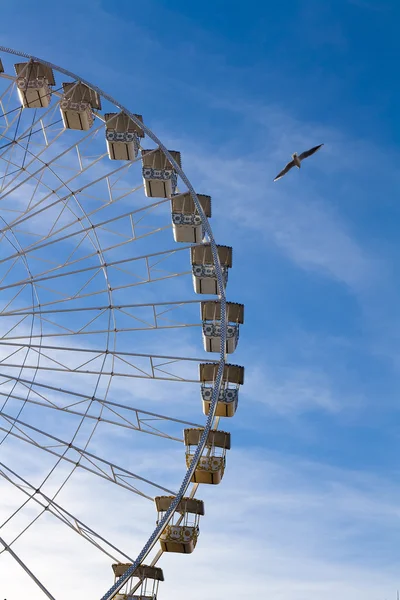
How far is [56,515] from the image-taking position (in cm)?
2767

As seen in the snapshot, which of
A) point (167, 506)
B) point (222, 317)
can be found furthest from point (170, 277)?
point (167, 506)

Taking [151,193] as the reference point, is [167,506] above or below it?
below

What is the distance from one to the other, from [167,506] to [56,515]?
3.15 m

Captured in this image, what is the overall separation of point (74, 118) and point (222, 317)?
935cm

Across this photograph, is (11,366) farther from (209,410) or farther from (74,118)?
(74,118)

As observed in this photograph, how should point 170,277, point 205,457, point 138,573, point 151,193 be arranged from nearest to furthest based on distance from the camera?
point 138,573 → point 205,457 → point 170,277 → point 151,193

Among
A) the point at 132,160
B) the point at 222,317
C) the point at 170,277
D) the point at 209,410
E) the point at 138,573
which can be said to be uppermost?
the point at 132,160

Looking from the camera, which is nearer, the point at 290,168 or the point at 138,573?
the point at 138,573

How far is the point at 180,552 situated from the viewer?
2800cm

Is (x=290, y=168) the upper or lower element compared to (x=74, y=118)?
lower

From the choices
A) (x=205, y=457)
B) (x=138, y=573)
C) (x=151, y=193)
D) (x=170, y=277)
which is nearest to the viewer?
(x=138, y=573)

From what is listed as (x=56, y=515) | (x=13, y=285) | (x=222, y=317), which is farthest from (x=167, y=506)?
(x=13, y=285)

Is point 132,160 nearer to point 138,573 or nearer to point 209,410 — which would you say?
point 209,410

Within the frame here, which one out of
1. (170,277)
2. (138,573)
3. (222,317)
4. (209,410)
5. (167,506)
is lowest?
(138,573)
